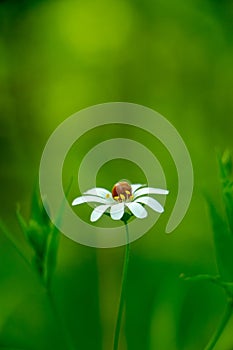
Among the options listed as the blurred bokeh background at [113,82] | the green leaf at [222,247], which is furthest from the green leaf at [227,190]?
the blurred bokeh background at [113,82]

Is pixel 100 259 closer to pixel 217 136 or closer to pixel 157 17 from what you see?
pixel 217 136

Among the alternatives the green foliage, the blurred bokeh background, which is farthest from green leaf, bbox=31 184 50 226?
the blurred bokeh background

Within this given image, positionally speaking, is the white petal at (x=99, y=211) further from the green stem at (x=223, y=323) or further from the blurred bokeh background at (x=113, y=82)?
the blurred bokeh background at (x=113, y=82)

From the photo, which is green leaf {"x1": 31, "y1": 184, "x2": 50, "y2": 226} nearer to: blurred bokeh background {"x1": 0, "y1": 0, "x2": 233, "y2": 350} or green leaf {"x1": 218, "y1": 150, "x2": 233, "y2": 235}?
green leaf {"x1": 218, "y1": 150, "x2": 233, "y2": 235}

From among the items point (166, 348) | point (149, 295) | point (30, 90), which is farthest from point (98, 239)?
point (30, 90)

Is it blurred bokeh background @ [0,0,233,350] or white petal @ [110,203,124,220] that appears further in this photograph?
blurred bokeh background @ [0,0,233,350]

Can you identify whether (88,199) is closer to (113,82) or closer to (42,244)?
(42,244)

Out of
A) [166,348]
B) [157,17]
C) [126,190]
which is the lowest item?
[166,348]
